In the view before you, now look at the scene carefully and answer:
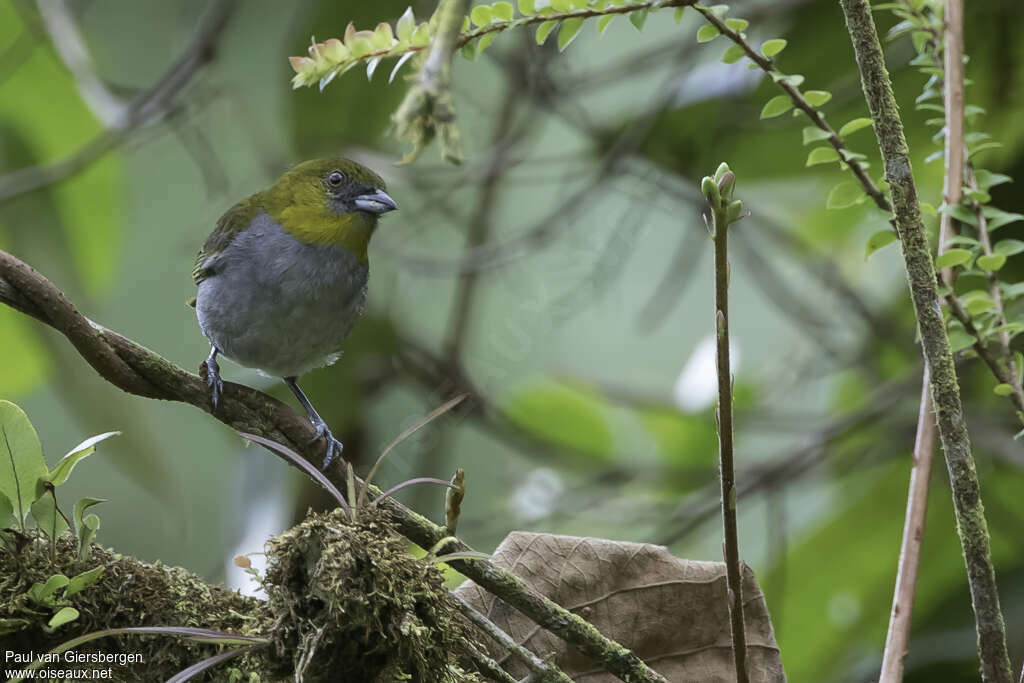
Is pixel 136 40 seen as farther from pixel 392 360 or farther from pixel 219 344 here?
pixel 219 344

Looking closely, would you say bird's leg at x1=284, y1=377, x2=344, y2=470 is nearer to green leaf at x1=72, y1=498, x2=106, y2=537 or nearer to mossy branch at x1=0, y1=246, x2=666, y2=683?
mossy branch at x1=0, y1=246, x2=666, y2=683

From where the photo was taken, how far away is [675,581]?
1.24 metres

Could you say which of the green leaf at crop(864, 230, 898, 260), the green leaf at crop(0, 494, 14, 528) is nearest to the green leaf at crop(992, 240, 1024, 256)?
the green leaf at crop(864, 230, 898, 260)

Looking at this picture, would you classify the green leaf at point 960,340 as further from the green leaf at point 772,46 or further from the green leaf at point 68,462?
the green leaf at point 68,462

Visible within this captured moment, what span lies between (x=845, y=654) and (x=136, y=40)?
305 cm

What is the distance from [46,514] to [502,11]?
0.71 metres

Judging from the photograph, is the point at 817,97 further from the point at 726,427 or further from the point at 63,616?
the point at 63,616

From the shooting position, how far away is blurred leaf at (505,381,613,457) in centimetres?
359

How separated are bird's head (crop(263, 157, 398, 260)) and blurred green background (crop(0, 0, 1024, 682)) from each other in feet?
1.77

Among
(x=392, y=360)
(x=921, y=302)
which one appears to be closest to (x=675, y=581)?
(x=921, y=302)

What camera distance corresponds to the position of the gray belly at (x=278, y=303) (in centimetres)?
215

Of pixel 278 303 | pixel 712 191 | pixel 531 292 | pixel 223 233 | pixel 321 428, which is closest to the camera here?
pixel 712 191

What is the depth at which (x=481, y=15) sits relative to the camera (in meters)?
1.10

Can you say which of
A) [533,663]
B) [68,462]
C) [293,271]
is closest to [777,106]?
[533,663]
